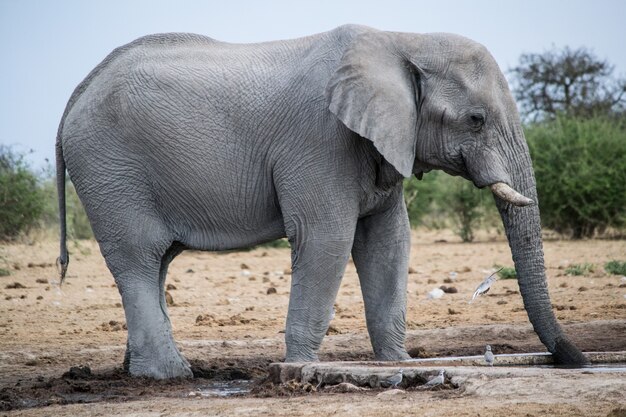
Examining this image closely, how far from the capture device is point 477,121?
24.0 feet

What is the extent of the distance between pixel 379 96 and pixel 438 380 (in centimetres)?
203

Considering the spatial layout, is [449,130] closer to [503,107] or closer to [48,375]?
[503,107]

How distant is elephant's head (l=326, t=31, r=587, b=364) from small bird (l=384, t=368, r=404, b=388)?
1502 mm

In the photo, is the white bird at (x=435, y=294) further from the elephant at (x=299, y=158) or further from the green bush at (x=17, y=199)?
the green bush at (x=17, y=199)

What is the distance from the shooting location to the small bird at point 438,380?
20.2ft

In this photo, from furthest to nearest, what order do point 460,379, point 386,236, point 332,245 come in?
point 386,236 < point 332,245 < point 460,379

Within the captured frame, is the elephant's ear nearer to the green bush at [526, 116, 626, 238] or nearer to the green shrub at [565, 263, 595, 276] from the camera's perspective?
the green shrub at [565, 263, 595, 276]

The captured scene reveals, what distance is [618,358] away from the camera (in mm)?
7445

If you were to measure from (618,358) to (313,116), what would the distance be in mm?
2611

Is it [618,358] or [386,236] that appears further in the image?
[386,236]

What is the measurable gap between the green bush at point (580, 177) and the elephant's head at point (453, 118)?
15.8m

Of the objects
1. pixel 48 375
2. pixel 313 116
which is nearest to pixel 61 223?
pixel 48 375

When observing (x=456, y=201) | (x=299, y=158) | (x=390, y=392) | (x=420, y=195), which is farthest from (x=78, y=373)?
(x=420, y=195)

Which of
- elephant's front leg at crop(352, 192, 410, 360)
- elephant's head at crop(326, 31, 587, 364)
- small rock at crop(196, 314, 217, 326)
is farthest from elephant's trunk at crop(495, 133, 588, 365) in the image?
small rock at crop(196, 314, 217, 326)
